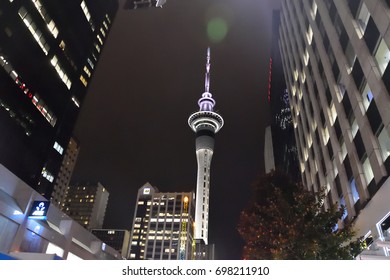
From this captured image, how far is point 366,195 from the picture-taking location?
806 inches

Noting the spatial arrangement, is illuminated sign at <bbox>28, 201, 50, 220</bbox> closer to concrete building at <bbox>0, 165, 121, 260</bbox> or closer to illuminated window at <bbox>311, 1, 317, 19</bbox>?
concrete building at <bbox>0, 165, 121, 260</bbox>

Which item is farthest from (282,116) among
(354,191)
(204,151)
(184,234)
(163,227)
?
(163,227)

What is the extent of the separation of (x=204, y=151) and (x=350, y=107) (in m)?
137

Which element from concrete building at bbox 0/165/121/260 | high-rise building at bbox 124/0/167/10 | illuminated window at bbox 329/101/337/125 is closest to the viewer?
concrete building at bbox 0/165/121/260

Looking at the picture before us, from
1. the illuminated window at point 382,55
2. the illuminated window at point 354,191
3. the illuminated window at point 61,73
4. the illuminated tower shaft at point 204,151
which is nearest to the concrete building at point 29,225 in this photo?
the illuminated window at point 354,191

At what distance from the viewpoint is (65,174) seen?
5020 inches

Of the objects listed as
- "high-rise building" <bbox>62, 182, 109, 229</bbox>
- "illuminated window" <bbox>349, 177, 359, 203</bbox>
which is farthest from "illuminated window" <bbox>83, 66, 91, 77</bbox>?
"high-rise building" <bbox>62, 182, 109, 229</bbox>

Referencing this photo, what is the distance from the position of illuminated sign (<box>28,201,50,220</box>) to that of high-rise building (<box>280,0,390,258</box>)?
79.0 ft

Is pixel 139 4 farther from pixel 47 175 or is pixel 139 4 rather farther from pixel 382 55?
pixel 382 55

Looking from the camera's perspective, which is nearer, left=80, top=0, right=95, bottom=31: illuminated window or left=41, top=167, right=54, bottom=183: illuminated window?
left=41, top=167, right=54, bottom=183: illuminated window

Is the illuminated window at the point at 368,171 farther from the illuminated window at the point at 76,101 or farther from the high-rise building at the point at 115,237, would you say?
the high-rise building at the point at 115,237

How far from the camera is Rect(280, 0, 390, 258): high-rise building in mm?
18406

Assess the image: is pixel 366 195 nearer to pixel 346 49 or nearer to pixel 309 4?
pixel 346 49

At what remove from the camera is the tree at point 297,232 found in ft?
57.9
